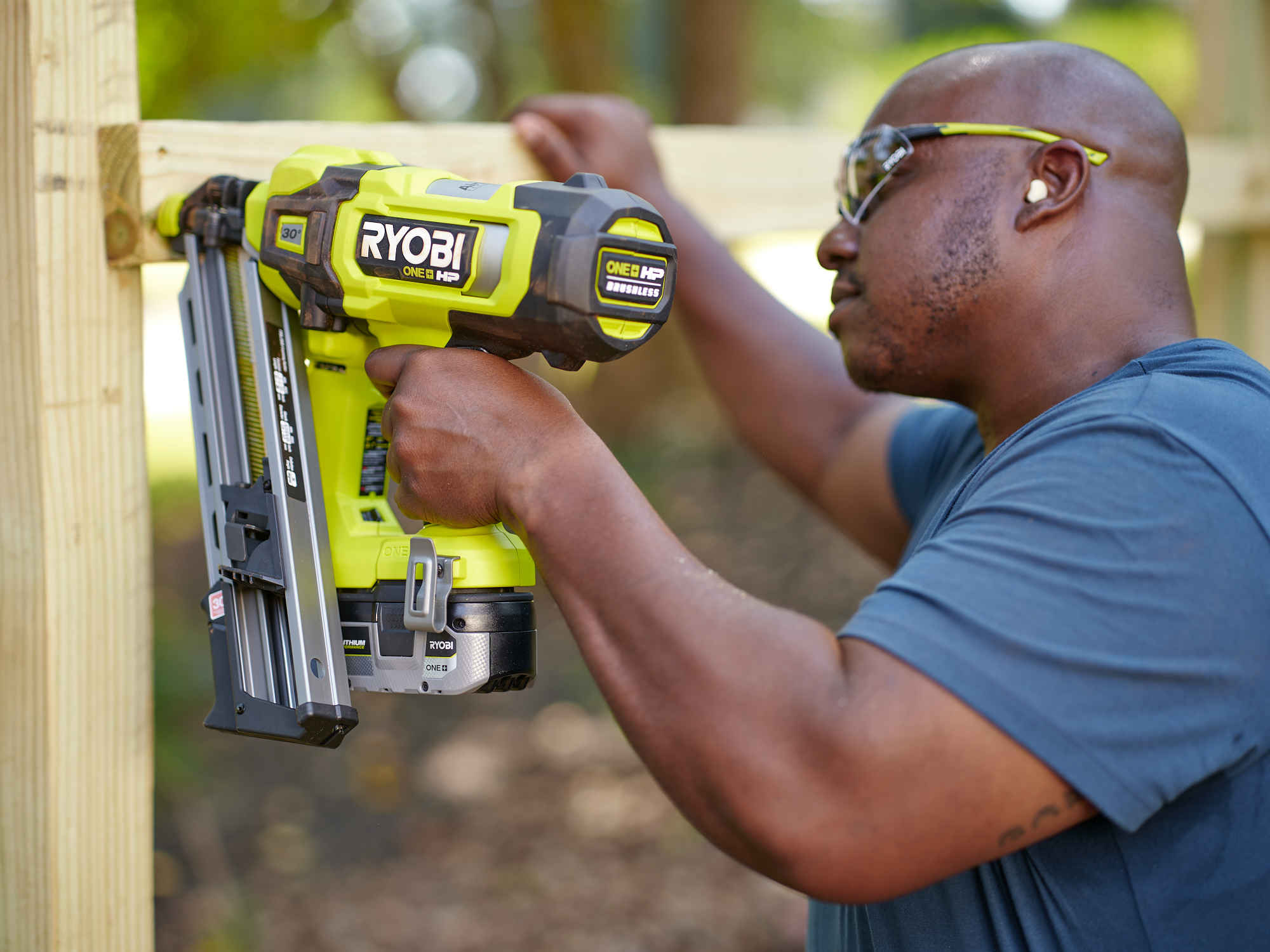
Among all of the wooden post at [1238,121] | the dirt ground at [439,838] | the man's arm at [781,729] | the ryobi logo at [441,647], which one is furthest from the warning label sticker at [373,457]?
the wooden post at [1238,121]

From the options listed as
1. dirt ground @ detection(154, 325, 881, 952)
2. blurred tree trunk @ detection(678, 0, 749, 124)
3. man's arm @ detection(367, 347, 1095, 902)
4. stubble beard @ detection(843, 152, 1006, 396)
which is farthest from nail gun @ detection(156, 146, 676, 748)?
blurred tree trunk @ detection(678, 0, 749, 124)

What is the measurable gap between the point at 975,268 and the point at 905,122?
31cm

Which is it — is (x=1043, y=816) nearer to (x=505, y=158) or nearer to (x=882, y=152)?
(x=882, y=152)

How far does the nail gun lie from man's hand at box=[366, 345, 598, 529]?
4 cm

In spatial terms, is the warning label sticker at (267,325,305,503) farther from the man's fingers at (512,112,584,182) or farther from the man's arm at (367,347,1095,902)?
the man's fingers at (512,112,584,182)

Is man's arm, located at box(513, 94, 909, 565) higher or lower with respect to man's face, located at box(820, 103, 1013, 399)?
lower

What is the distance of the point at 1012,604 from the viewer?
39.9 inches

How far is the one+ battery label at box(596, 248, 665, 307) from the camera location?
1129 mm

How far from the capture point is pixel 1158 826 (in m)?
1.17

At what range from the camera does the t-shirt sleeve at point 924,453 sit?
2.08 metres

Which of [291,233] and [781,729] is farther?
[291,233]

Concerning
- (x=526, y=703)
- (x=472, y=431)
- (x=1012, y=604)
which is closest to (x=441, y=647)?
(x=472, y=431)

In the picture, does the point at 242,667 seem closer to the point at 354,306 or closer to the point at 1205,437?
the point at 354,306

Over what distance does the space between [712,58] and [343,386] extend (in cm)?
608
